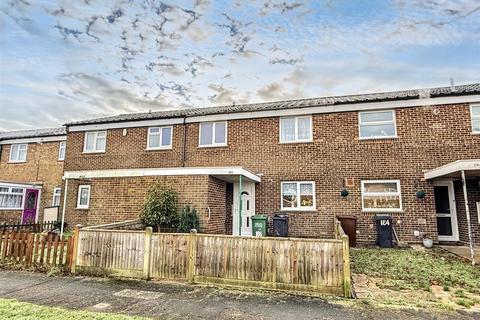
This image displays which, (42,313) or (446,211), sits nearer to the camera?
(42,313)

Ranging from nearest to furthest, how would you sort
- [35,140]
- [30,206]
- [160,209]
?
[160,209] < [30,206] < [35,140]

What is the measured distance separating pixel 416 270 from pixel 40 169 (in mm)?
22669

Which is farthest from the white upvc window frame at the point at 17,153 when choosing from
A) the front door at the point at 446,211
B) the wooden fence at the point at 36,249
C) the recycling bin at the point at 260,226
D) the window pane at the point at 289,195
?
the front door at the point at 446,211

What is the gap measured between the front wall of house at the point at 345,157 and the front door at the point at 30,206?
12.0 metres

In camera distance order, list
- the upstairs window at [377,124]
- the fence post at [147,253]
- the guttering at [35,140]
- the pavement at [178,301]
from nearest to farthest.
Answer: the pavement at [178,301], the fence post at [147,253], the upstairs window at [377,124], the guttering at [35,140]

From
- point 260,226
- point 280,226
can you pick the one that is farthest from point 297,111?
point 260,226

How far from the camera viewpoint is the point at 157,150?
1545 cm

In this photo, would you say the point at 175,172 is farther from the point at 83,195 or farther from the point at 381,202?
the point at 381,202

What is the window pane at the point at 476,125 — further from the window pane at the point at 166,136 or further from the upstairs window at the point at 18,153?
the upstairs window at the point at 18,153

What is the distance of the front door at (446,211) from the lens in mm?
12086

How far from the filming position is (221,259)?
668cm

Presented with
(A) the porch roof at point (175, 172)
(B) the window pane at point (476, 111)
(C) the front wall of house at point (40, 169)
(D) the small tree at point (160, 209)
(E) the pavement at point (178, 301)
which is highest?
(B) the window pane at point (476, 111)

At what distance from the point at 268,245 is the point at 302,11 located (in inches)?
327

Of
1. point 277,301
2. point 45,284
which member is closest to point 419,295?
point 277,301
